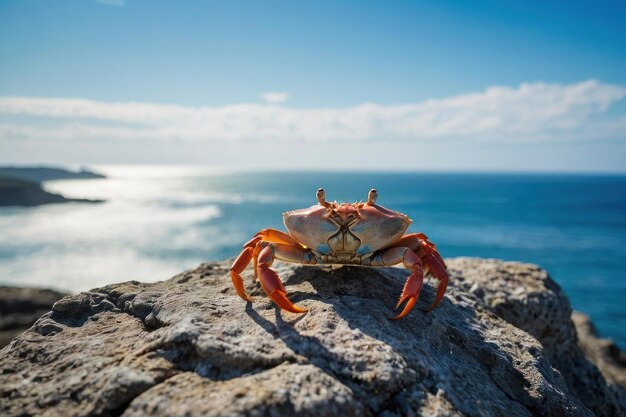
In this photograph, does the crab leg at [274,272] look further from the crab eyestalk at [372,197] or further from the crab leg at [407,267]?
the crab eyestalk at [372,197]

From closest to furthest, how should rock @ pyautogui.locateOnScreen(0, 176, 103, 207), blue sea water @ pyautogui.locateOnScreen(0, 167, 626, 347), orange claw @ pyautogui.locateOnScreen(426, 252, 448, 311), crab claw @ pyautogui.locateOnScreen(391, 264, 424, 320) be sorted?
crab claw @ pyautogui.locateOnScreen(391, 264, 424, 320)
orange claw @ pyautogui.locateOnScreen(426, 252, 448, 311)
blue sea water @ pyautogui.locateOnScreen(0, 167, 626, 347)
rock @ pyautogui.locateOnScreen(0, 176, 103, 207)

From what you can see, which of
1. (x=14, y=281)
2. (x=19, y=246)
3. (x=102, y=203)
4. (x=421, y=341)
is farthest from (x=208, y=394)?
(x=102, y=203)

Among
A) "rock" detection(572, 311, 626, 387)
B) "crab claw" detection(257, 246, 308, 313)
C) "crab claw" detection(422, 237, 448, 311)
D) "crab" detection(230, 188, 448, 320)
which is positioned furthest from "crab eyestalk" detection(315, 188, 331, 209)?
"rock" detection(572, 311, 626, 387)

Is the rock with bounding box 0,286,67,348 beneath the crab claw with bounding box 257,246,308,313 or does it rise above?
beneath

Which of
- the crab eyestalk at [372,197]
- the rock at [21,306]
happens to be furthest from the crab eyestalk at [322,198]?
the rock at [21,306]

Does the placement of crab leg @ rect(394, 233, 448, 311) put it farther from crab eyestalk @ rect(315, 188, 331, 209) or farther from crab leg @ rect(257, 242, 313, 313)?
crab leg @ rect(257, 242, 313, 313)

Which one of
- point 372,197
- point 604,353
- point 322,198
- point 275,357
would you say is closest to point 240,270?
point 322,198
